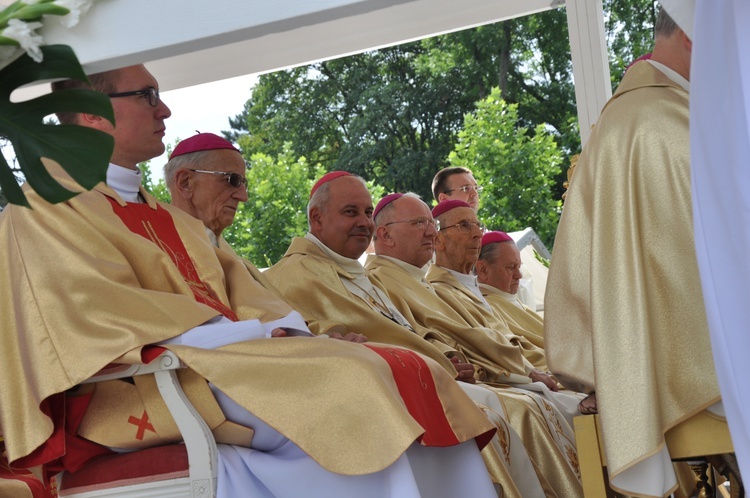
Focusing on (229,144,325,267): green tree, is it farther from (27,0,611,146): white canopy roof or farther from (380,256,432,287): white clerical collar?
(380,256,432,287): white clerical collar

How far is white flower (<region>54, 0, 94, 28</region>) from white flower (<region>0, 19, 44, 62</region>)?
8 cm

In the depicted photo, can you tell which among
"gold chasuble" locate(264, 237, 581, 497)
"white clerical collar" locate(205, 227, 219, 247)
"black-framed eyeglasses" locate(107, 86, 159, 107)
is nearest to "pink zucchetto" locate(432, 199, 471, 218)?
"gold chasuble" locate(264, 237, 581, 497)

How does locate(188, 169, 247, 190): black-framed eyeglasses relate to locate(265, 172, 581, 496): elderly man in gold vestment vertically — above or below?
above

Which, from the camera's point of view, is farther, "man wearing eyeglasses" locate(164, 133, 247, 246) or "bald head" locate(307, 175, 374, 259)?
"bald head" locate(307, 175, 374, 259)

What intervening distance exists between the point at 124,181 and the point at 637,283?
203cm

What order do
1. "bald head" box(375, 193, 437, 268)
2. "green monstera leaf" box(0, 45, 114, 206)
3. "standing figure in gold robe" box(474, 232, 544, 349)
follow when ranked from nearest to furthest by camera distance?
"green monstera leaf" box(0, 45, 114, 206), "bald head" box(375, 193, 437, 268), "standing figure in gold robe" box(474, 232, 544, 349)

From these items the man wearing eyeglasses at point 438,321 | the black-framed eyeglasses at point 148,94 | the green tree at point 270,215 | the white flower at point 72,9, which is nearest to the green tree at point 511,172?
the green tree at point 270,215

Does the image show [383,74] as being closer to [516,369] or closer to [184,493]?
[516,369]

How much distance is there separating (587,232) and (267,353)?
3.57 ft

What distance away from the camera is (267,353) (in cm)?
317

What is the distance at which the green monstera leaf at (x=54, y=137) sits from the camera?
1.83 metres

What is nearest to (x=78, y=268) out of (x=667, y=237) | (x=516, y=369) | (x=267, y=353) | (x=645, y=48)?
(x=267, y=353)

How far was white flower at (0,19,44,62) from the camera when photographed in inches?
73.3

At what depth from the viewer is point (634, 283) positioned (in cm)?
276
